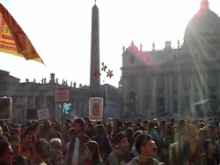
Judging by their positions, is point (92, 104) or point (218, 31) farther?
point (218, 31)

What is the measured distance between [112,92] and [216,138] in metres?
90.4

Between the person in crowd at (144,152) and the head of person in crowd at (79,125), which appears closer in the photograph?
the person in crowd at (144,152)

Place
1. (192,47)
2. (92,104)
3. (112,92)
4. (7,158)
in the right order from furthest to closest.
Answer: (112,92) < (192,47) < (92,104) < (7,158)

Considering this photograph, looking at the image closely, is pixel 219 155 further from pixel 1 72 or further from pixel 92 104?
pixel 1 72

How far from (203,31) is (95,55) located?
6574 cm

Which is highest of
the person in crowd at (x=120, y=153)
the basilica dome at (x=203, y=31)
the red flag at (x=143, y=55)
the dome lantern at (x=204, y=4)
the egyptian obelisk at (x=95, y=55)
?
the dome lantern at (x=204, y=4)

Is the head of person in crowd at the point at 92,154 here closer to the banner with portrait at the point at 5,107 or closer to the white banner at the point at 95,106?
the banner with portrait at the point at 5,107

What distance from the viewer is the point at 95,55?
2186cm

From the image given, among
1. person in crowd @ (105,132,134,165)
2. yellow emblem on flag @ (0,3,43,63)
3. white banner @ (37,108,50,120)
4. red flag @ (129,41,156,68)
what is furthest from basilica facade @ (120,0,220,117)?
yellow emblem on flag @ (0,3,43,63)

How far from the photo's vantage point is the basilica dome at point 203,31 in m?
82.1

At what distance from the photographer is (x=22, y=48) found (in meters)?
7.45

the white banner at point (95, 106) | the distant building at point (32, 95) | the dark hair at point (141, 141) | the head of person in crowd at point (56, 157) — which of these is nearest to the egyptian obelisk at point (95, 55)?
the white banner at point (95, 106)

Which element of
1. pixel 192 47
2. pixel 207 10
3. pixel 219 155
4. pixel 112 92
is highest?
pixel 207 10

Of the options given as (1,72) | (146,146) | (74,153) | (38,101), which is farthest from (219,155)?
(1,72)
